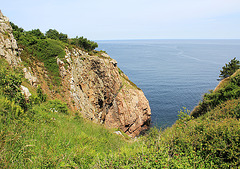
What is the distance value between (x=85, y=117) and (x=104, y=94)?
10561mm

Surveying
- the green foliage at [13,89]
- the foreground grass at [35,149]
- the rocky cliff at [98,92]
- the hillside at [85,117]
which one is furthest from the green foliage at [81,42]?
the foreground grass at [35,149]

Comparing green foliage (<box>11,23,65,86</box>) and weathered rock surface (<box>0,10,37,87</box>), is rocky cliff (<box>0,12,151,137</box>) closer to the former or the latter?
green foliage (<box>11,23,65,86</box>)

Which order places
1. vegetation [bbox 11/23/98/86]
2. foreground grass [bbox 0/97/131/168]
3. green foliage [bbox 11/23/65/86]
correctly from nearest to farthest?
foreground grass [bbox 0/97/131/168], vegetation [bbox 11/23/98/86], green foliage [bbox 11/23/65/86]

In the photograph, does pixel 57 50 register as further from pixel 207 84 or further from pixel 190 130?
pixel 207 84

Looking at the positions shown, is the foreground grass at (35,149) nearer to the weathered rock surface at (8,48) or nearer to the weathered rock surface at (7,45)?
the weathered rock surface at (8,48)

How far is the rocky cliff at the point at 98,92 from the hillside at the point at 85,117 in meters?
0.20

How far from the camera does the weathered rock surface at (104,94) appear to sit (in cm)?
2996

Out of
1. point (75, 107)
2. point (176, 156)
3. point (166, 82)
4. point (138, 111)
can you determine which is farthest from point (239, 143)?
point (166, 82)

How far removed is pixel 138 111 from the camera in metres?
39.8

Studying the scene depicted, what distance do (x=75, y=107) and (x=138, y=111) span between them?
Answer: 19.8m

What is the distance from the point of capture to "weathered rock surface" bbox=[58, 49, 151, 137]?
29962 mm

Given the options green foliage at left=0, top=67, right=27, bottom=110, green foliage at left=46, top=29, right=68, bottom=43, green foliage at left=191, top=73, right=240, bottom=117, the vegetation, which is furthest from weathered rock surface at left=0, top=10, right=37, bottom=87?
green foliage at left=191, top=73, right=240, bottom=117

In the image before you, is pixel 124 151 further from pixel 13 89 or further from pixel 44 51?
pixel 44 51

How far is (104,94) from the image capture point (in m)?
36.0
